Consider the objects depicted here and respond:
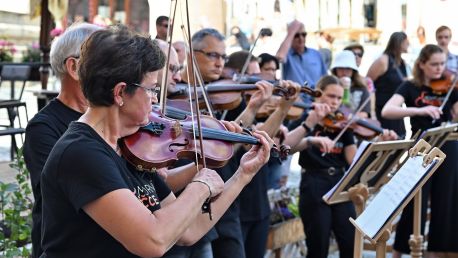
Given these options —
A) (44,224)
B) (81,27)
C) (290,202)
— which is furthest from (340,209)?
(44,224)

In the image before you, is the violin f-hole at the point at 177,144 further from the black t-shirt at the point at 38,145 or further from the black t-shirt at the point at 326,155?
the black t-shirt at the point at 326,155

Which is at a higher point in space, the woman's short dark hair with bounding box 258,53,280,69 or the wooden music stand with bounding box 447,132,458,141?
the woman's short dark hair with bounding box 258,53,280,69

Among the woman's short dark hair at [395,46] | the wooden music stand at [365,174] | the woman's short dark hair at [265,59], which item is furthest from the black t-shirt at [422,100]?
the woman's short dark hair at [395,46]

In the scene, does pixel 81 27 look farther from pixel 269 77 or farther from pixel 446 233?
pixel 446 233

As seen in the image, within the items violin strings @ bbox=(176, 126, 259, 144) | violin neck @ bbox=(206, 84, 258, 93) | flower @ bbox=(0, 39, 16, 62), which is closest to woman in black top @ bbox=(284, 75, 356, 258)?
violin neck @ bbox=(206, 84, 258, 93)

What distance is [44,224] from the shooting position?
2207 millimetres

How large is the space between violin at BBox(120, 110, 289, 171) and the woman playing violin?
11cm

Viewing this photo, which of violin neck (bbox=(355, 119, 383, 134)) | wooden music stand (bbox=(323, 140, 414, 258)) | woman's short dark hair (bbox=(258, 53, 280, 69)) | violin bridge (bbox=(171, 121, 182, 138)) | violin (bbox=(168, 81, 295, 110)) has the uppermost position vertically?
woman's short dark hair (bbox=(258, 53, 280, 69))

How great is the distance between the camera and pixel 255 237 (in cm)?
446

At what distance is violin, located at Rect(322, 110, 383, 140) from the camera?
18.0 feet

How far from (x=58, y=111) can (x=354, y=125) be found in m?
3.19

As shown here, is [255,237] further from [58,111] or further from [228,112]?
[58,111]

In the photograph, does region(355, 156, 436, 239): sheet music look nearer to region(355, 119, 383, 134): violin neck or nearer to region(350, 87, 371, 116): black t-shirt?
region(355, 119, 383, 134): violin neck

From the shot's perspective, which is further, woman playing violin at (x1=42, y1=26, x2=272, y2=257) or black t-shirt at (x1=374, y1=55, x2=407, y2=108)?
black t-shirt at (x1=374, y1=55, x2=407, y2=108)
